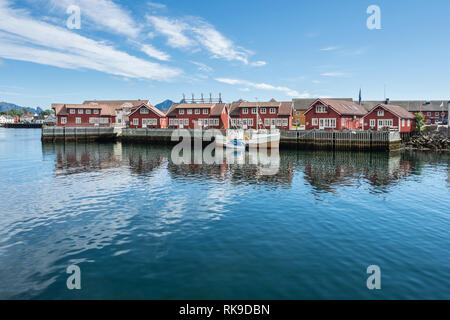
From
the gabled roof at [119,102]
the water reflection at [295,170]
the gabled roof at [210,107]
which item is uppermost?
the gabled roof at [119,102]

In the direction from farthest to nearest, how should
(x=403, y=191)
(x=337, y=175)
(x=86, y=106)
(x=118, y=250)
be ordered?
(x=86, y=106) < (x=337, y=175) < (x=403, y=191) < (x=118, y=250)

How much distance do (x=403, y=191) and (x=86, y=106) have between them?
8857cm

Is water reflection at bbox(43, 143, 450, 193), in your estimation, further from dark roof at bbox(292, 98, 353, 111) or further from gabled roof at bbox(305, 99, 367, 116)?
dark roof at bbox(292, 98, 353, 111)

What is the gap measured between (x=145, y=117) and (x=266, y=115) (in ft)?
104

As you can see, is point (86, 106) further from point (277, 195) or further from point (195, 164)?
point (277, 195)

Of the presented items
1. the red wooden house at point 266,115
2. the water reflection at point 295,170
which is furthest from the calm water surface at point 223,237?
the red wooden house at point 266,115

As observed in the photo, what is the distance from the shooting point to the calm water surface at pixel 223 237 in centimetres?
1062

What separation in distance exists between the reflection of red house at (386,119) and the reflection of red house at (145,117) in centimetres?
4967

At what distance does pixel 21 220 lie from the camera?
56.9 ft

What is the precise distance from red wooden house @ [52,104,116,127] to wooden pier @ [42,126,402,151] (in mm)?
15507

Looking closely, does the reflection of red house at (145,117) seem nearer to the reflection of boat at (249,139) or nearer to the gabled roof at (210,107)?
the gabled roof at (210,107)

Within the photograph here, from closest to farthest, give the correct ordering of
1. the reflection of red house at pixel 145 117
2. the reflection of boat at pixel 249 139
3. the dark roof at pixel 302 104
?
the reflection of boat at pixel 249 139, the reflection of red house at pixel 145 117, the dark roof at pixel 302 104

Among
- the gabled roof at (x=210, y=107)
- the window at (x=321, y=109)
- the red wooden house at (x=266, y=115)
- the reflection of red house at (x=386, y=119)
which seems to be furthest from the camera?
the gabled roof at (x=210, y=107)
